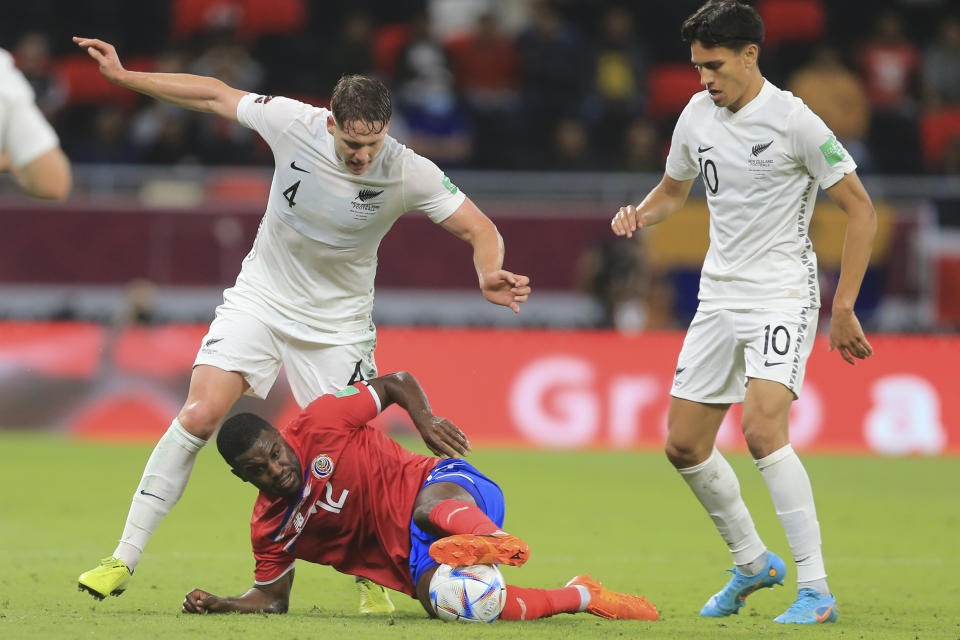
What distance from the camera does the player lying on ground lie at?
555 cm

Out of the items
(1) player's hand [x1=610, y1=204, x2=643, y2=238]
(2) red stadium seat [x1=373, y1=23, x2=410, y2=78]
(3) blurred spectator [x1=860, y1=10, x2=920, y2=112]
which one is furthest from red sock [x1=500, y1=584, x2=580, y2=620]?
(3) blurred spectator [x1=860, y1=10, x2=920, y2=112]

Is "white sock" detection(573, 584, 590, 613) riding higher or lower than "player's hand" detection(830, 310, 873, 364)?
lower

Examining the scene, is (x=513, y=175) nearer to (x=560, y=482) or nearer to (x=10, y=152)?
(x=560, y=482)

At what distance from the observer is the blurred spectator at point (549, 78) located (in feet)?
54.3

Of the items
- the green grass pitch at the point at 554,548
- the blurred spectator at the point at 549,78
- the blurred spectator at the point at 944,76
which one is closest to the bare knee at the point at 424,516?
the green grass pitch at the point at 554,548

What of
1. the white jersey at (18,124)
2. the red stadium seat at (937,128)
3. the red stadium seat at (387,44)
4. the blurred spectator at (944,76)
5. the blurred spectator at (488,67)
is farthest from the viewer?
the red stadium seat at (387,44)

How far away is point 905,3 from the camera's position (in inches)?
752

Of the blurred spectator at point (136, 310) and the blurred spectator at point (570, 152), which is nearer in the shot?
the blurred spectator at point (136, 310)

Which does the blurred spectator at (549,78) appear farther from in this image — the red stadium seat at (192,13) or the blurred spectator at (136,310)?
the blurred spectator at (136,310)

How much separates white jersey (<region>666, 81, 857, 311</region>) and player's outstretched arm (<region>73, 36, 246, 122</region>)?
209 cm

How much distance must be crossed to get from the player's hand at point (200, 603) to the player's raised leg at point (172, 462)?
0.95 ft

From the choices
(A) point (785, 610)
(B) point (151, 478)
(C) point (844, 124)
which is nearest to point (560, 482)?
(A) point (785, 610)

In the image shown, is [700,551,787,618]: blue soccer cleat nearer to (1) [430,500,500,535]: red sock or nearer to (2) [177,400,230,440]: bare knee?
(1) [430,500,500,535]: red sock

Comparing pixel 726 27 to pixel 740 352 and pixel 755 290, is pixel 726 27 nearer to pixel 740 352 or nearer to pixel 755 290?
pixel 755 290
